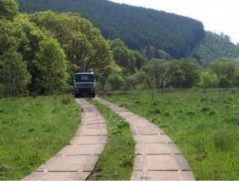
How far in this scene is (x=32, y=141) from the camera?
Result: 15586mm

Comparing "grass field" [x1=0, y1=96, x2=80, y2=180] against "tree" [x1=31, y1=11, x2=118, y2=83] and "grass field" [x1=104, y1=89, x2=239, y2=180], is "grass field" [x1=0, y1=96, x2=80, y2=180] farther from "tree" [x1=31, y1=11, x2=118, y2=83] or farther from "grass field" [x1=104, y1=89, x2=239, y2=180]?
"tree" [x1=31, y1=11, x2=118, y2=83]

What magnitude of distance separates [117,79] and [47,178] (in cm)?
9908

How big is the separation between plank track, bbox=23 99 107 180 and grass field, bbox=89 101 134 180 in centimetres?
19

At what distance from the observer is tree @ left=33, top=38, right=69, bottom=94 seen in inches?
2450

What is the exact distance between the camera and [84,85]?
52.5 meters

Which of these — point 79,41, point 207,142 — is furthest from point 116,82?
point 207,142

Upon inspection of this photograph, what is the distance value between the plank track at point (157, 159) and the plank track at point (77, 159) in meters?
1.10

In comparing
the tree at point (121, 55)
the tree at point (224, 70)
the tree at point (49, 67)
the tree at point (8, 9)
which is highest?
the tree at point (8, 9)

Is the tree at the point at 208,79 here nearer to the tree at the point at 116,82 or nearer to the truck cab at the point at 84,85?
the tree at the point at 116,82

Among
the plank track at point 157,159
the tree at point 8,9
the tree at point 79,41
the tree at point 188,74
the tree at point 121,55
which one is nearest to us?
the plank track at point 157,159

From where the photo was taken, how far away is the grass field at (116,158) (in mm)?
10391

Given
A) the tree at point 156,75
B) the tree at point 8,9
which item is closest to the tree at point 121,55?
the tree at point 156,75

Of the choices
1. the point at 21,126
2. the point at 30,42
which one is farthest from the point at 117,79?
the point at 21,126

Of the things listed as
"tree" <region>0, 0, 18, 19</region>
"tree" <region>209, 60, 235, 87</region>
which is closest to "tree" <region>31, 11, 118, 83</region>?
"tree" <region>0, 0, 18, 19</region>
